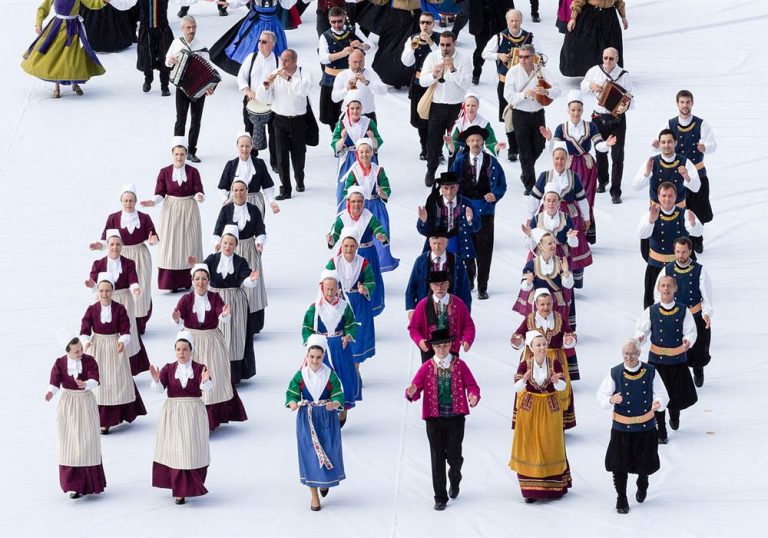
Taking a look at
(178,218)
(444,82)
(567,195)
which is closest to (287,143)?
(444,82)

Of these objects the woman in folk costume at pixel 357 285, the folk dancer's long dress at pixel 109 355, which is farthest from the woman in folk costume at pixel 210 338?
the woman in folk costume at pixel 357 285

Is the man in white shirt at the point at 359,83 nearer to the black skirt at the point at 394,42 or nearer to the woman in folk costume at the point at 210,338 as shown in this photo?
the black skirt at the point at 394,42

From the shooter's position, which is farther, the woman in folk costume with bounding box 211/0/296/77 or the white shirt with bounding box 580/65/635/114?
the woman in folk costume with bounding box 211/0/296/77

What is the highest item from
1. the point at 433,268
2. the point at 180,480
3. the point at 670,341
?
the point at 433,268

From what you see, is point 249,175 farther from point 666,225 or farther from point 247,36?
point 247,36

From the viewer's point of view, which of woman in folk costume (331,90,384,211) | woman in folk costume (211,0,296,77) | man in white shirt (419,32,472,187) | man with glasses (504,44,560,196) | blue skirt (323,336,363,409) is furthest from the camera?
woman in folk costume (211,0,296,77)

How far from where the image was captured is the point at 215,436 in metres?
15.6

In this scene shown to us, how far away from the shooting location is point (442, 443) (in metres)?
14.3

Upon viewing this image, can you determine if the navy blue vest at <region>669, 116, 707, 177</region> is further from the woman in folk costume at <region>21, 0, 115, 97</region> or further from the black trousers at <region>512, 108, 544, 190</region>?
the woman in folk costume at <region>21, 0, 115, 97</region>

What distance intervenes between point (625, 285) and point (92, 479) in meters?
5.74

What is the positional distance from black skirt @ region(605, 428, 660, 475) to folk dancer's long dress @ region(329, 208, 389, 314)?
3144 mm

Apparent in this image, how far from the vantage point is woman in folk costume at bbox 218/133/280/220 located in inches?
698

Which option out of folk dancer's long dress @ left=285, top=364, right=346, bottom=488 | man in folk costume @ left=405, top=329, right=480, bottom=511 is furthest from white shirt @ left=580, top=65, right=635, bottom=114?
folk dancer's long dress @ left=285, top=364, right=346, bottom=488

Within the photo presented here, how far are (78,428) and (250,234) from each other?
3.08 meters
